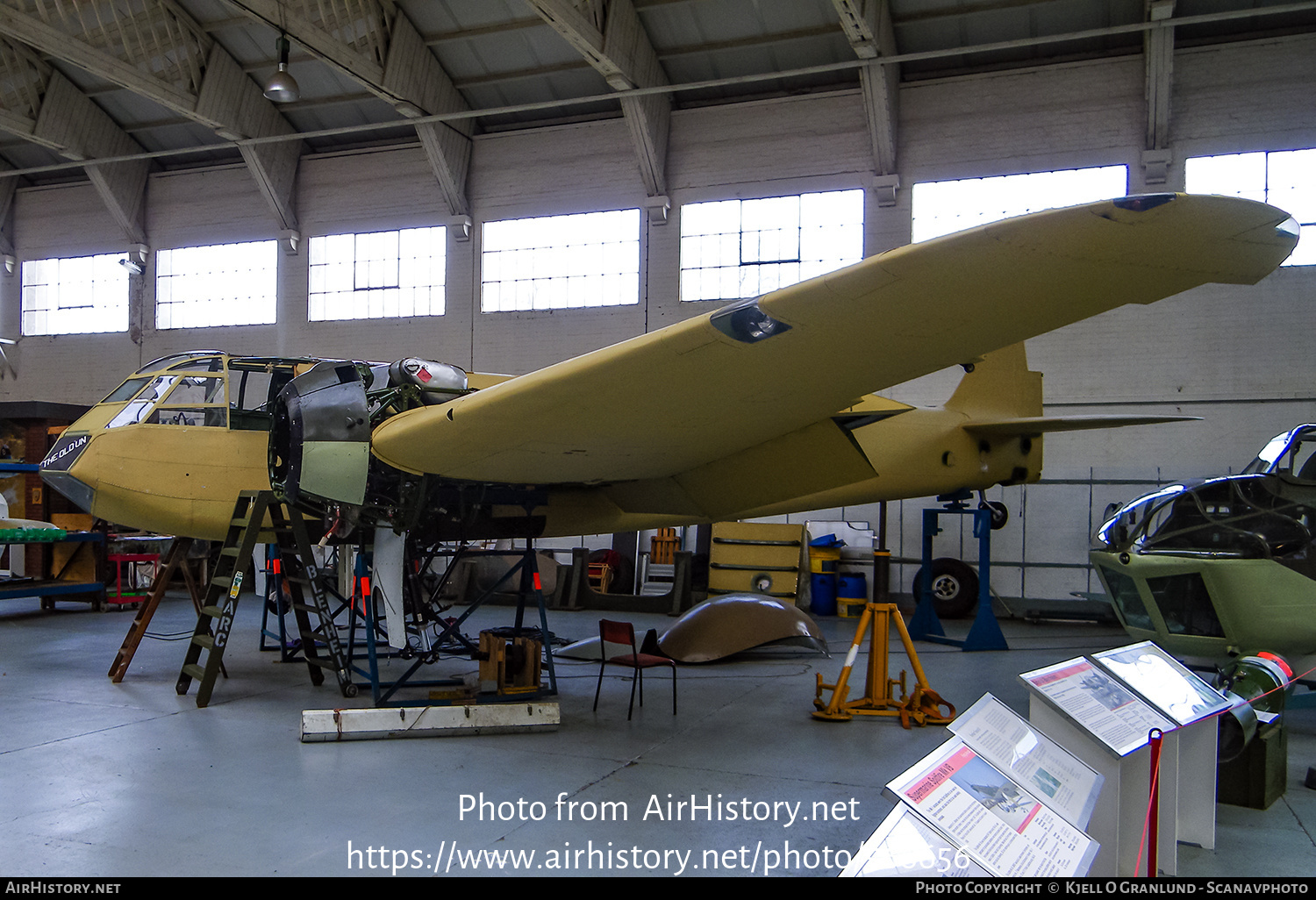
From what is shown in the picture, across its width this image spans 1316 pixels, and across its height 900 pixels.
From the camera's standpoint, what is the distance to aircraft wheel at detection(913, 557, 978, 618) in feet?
46.0

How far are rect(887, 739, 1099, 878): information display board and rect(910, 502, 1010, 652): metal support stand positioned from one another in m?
8.88

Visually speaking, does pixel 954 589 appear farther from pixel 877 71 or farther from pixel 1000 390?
pixel 877 71

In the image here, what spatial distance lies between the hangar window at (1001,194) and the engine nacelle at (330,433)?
1110 centimetres

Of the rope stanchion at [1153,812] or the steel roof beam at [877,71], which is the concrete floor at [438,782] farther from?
the steel roof beam at [877,71]

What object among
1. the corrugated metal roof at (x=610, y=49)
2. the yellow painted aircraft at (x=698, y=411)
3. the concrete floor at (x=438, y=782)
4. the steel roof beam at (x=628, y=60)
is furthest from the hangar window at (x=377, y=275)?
the concrete floor at (x=438, y=782)

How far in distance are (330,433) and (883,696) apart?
16.5 ft

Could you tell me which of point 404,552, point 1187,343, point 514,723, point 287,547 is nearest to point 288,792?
point 514,723

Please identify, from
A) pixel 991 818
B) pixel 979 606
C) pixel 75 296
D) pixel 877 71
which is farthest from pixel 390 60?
pixel 991 818

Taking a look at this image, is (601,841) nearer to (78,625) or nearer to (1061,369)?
(78,625)

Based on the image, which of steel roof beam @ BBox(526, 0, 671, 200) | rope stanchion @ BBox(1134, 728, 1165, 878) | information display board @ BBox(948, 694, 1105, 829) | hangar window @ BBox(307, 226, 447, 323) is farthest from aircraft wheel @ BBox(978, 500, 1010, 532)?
hangar window @ BBox(307, 226, 447, 323)

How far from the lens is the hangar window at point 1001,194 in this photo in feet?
47.0
